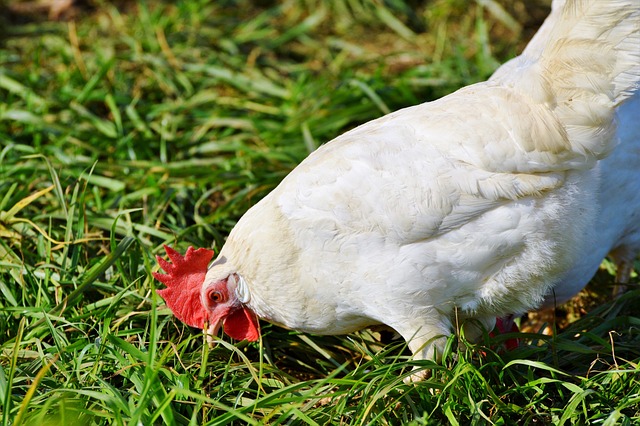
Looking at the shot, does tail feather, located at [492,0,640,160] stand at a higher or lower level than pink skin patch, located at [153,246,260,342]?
higher

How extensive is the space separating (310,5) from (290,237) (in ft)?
12.8

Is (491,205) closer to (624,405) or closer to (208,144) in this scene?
(624,405)

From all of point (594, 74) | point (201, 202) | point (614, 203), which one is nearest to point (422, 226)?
point (594, 74)

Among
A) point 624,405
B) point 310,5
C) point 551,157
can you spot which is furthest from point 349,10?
point 624,405

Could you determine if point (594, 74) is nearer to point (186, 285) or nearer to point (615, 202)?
point (615, 202)

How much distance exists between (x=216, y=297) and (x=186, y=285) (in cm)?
13

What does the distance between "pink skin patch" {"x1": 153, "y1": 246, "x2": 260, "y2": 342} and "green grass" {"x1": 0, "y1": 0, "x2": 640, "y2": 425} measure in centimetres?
11

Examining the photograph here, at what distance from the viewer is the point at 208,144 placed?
4652 mm

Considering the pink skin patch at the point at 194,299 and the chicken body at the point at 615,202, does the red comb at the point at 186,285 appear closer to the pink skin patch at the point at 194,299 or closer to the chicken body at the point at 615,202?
the pink skin patch at the point at 194,299

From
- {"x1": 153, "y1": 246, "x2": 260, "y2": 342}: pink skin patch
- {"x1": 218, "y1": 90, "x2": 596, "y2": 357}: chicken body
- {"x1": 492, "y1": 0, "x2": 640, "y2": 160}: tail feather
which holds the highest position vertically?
{"x1": 492, "y1": 0, "x2": 640, "y2": 160}: tail feather

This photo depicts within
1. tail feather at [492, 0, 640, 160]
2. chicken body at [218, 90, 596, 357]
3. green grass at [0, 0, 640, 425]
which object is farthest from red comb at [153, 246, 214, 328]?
tail feather at [492, 0, 640, 160]

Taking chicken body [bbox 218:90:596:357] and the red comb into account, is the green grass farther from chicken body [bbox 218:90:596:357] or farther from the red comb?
chicken body [bbox 218:90:596:357]

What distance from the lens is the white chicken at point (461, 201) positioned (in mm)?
2812

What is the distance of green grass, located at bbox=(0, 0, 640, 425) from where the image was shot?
2.77m
